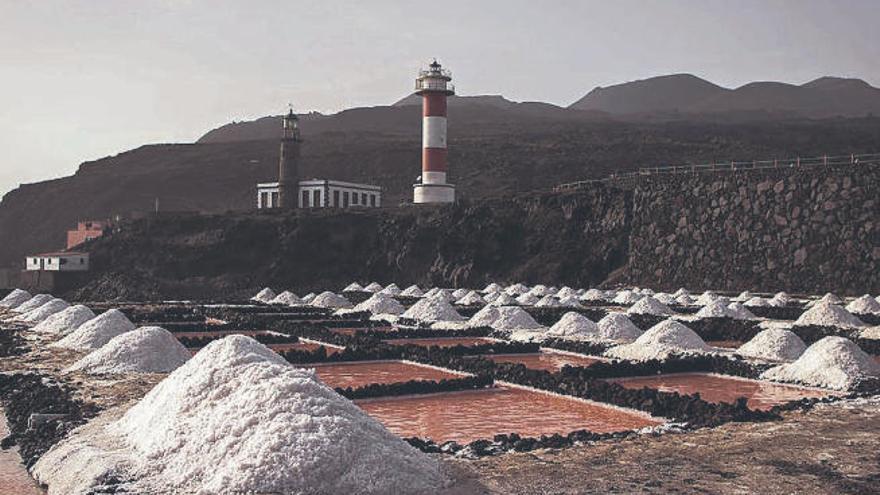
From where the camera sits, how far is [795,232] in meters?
42.5

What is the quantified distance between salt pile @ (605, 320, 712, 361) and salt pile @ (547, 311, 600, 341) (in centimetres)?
260

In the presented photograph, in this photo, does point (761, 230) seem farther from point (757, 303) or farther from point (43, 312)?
point (43, 312)

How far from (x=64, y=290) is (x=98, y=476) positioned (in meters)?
58.7

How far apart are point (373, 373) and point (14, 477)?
9930mm

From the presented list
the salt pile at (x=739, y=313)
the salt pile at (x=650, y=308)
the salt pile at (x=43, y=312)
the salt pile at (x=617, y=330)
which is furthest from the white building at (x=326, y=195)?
the salt pile at (x=617, y=330)

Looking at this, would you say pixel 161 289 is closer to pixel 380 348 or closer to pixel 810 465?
Result: pixel 380 348

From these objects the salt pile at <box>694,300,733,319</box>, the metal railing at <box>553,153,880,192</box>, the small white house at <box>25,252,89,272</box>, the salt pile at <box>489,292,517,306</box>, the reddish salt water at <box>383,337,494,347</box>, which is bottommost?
the small white house at <box>25,252,89,272</box>

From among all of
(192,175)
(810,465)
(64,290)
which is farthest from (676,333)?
(192,175)

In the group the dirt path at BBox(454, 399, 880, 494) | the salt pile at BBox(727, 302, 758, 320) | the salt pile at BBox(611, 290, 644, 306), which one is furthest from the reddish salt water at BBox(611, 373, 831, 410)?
the salt pile at BBox(611, 290, 644, 306)

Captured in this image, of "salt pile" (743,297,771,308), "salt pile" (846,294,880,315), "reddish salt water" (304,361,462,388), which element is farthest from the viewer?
"salt pile" (743,297,771,308)

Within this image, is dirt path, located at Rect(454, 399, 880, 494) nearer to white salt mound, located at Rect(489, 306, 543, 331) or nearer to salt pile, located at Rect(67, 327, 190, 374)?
salt pile, located at Rect(67, 327, 190, 374)

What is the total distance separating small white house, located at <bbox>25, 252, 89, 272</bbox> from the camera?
63594 millimetres

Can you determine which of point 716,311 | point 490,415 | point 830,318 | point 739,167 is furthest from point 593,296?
point 490,415

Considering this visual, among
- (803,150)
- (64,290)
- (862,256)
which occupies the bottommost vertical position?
(64,290)
